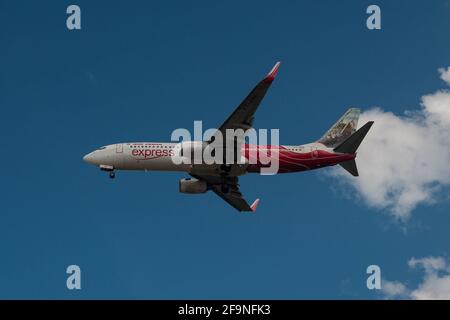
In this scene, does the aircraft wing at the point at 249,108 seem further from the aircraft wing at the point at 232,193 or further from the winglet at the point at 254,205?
the winglet at the point at 254,205

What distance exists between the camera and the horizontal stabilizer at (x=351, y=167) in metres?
85.2

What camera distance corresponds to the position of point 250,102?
242 feet

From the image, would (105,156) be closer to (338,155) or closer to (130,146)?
(130,146)

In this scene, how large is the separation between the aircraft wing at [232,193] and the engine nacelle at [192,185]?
2.33ft

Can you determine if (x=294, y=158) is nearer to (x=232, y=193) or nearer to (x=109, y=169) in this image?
(x=232, y=193)

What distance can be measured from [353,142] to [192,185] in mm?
20790

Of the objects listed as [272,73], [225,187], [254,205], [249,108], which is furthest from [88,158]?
[272,73]

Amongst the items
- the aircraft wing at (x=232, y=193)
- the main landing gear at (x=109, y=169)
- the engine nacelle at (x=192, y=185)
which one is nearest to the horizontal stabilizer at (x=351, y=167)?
the aircraft wing at (x=232, y=193)

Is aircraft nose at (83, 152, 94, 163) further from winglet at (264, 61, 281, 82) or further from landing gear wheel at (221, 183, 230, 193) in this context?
winglet at (264, 61, 281, 82)

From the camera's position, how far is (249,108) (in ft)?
244

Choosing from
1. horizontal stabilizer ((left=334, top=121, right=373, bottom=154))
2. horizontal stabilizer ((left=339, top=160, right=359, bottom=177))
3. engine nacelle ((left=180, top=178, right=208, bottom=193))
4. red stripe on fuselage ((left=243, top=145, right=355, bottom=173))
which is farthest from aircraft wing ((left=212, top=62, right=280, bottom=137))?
horizontal stabilizer ((left=339, top=160, right=359, bottom=177))

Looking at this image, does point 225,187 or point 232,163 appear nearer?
point 232,163

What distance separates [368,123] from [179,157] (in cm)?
2173

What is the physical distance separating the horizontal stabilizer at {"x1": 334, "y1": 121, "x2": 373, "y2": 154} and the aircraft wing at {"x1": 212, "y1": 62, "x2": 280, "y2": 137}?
13.5 meters
